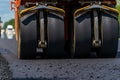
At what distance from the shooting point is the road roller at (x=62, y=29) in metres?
13.4

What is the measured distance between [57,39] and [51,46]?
231mm

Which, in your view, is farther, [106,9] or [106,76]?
[106,9]

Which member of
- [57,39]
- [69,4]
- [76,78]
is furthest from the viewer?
[69,4]

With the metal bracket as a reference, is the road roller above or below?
below

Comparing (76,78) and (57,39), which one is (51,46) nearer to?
(57,39)

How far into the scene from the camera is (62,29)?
44.0 ft

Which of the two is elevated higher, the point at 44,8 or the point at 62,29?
the point at 44,8

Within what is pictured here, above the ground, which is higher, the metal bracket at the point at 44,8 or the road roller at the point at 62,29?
the metal bracket at the point at 44,8

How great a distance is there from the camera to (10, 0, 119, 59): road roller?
13.4 m

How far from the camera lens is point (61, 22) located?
1346cm

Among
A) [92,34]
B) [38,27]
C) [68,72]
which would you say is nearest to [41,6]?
[38,27]

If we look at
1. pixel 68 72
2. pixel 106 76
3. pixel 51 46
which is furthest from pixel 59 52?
pixel 106 76

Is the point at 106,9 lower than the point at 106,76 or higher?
higher

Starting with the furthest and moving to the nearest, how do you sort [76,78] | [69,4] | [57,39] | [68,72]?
1. [69,4]
2. [57,39]
3. [68,72]
4. [76,78]
